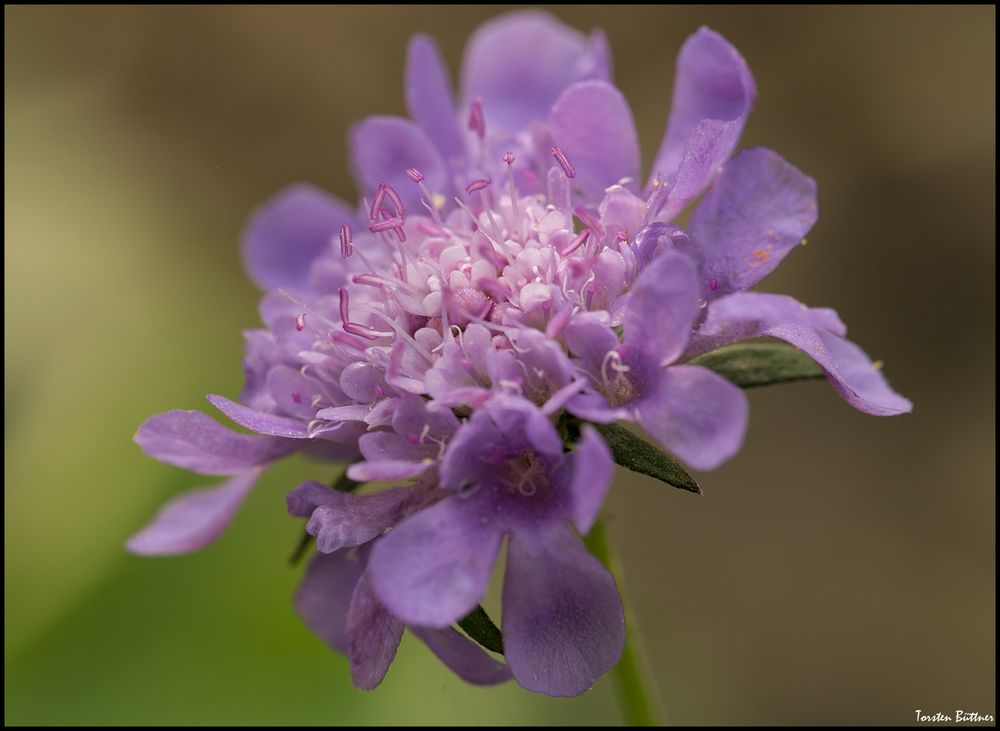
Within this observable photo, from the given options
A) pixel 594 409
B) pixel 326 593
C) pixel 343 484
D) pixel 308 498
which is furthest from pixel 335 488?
pixel 594 409

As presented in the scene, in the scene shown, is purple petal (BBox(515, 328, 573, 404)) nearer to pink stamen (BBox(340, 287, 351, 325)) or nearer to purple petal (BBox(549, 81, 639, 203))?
pink stamen (BBox(340, 287, 351, 325))

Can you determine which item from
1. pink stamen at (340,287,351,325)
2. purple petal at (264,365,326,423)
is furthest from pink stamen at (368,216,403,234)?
purple petal at (264,365,326,423)

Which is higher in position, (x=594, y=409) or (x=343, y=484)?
(x=594, y=409)

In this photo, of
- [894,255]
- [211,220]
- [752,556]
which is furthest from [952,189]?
[211,220]

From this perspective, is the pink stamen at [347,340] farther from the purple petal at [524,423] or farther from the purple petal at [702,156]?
the purple petal at [702,156]

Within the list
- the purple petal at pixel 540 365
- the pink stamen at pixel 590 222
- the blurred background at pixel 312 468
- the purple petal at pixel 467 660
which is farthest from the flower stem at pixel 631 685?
the blurred background at pixel 312 468

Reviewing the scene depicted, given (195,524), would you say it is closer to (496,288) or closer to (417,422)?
(417,422)
